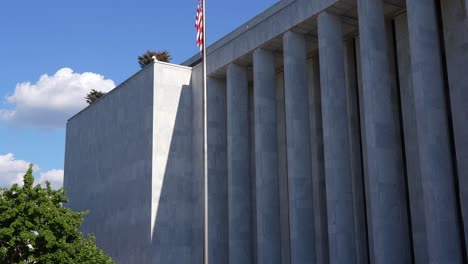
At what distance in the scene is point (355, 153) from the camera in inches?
1163

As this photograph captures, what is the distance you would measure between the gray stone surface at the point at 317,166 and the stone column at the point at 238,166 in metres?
3.74

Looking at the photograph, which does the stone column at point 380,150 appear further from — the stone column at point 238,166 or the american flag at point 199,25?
the stone column at point 238,166

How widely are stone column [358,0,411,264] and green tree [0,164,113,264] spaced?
1318cm

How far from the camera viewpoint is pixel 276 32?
3106cm

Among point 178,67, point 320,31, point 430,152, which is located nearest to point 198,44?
point 320,31

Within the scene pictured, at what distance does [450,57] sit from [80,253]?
1824cm

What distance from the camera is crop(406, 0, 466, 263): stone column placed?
72.6 feet

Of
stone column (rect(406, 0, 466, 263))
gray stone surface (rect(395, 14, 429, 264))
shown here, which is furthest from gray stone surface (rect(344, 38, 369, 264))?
stone column (rect(406, 0, 466, 263))

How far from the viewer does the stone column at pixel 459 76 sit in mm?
24328

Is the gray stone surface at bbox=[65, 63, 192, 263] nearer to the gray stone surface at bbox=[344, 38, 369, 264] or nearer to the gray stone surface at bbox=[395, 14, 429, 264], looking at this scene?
the gray stone surface at bbox=[344, 38, 369, 264]

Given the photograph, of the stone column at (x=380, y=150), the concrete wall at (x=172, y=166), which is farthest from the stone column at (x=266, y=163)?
the stone column at (x=380, y=150)

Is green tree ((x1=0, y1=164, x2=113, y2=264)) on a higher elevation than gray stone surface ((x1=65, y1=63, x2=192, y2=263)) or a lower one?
lower

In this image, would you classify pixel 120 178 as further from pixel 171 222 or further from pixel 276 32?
pixel 276 32

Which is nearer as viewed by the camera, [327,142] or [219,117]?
[327,142]
